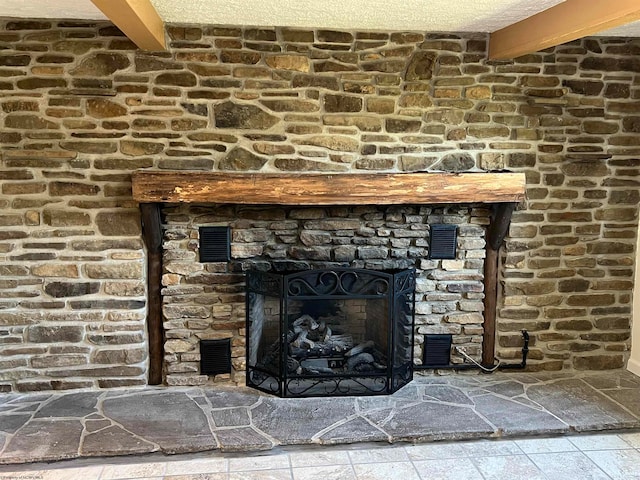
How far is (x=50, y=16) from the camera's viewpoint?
322 centimetres

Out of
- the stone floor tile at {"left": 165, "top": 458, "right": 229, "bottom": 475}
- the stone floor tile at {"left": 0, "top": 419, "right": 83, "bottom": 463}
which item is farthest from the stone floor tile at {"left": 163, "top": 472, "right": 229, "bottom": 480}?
the stone floor tile at {"left": 0, "top": 419, "right": 83, "bottom": 463}

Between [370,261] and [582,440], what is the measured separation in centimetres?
162

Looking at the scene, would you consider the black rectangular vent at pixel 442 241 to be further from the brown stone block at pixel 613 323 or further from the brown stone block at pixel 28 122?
the brown stone block at pixel 28 122

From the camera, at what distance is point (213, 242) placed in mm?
3594

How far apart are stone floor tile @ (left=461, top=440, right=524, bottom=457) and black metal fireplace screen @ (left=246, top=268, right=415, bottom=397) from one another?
0.68m

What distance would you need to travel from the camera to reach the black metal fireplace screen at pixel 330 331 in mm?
3545

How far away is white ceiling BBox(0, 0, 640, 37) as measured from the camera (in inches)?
114

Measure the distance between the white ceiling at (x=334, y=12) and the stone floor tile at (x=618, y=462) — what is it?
238 centimetres

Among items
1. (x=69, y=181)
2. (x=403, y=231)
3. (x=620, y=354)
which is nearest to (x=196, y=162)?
(x=69, y=181)

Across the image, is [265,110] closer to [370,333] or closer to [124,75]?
[124,75]

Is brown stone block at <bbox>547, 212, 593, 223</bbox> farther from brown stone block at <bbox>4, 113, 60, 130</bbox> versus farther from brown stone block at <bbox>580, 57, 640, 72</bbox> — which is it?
brown stone block at <bbox>4, 113, 60, 130</bbox>

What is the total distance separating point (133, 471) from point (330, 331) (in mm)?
1553

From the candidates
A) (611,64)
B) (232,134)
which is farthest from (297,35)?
(611,64)

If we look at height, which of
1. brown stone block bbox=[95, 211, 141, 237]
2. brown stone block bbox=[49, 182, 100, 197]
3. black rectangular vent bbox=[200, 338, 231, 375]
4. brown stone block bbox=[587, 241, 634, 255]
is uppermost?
brown stone block bbox=[49, 182, 100, 197]
